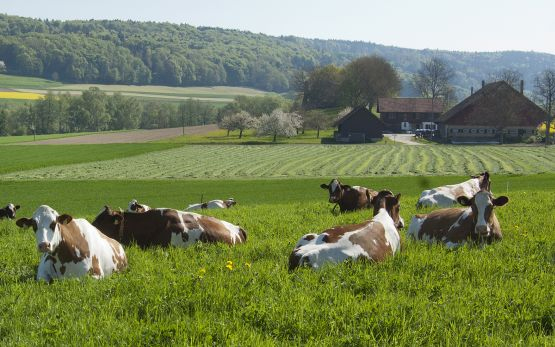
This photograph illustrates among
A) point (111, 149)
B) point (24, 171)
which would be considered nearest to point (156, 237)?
point (24, 171)

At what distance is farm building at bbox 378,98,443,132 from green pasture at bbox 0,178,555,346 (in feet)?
453

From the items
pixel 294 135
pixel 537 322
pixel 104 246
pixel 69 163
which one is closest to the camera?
pixel 537 322

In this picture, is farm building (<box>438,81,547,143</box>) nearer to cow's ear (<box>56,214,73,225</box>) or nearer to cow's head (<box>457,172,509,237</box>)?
cow's head (<box>457,172,509,237</box>)

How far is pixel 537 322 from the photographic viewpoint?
700 cm

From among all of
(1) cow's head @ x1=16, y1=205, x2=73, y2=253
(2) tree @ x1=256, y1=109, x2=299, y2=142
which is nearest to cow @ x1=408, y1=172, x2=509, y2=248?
(1) cow's head @ x1=16, y1=205, x2=73, y2=253

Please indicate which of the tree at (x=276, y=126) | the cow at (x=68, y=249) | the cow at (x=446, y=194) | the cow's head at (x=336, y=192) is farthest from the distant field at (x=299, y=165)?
the cow at (x=68, y=249)

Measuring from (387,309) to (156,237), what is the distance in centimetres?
750

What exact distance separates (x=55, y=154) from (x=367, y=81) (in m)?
97.3

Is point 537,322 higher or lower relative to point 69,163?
higher

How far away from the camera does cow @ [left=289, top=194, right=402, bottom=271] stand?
988 centimetres

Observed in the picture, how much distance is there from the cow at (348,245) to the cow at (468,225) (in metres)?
1.91

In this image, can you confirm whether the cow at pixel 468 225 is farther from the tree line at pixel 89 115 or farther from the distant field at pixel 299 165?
the tree line at pixel 89 115

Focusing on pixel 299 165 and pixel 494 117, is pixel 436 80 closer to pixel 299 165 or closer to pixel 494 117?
pixel 494 117

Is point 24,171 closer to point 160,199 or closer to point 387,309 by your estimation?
point 160,199
